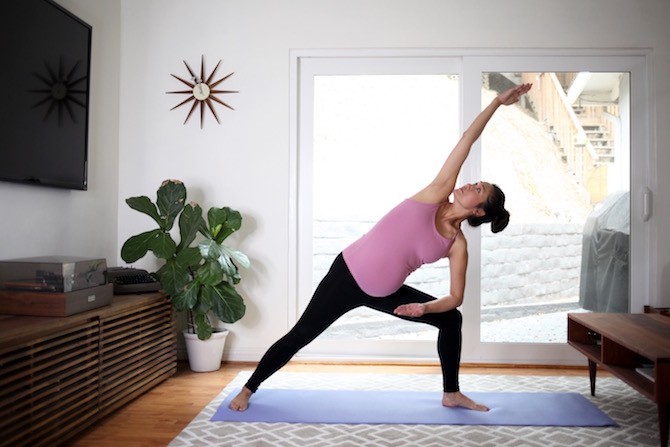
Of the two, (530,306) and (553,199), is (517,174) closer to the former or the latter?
(553,199)

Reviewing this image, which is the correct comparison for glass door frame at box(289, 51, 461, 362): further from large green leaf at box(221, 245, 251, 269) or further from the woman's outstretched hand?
the woman's outstretched hand

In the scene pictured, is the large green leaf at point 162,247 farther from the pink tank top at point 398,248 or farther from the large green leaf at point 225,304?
the pink tank top at point 398,248

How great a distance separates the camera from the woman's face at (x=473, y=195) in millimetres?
2635

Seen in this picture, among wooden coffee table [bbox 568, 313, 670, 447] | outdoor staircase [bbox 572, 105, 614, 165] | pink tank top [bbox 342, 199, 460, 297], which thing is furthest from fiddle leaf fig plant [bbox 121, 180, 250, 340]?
outdoor staircase [bbox 572, 105, 614, 165]

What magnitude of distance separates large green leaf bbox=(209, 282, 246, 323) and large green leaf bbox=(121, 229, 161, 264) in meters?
0.42

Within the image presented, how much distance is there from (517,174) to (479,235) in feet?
1.60

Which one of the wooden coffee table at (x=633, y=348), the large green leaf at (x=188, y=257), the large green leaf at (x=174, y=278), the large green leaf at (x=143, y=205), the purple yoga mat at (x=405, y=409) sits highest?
the large green leaf at (x=143, y=205)

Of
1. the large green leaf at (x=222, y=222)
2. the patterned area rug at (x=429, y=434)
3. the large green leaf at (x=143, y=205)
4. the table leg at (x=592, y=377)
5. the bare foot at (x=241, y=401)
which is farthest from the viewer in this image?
the large green leaf at (x=222, y=222)

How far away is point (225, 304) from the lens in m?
3.44

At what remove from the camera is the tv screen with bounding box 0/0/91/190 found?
260 cm

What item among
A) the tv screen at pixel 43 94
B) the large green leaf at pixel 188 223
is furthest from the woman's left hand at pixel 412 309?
the tv screen at pixel 43 94

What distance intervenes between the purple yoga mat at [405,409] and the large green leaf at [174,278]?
66cm

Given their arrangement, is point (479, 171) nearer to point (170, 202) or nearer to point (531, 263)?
point (531, 263)

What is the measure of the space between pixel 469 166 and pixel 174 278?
197 cm
